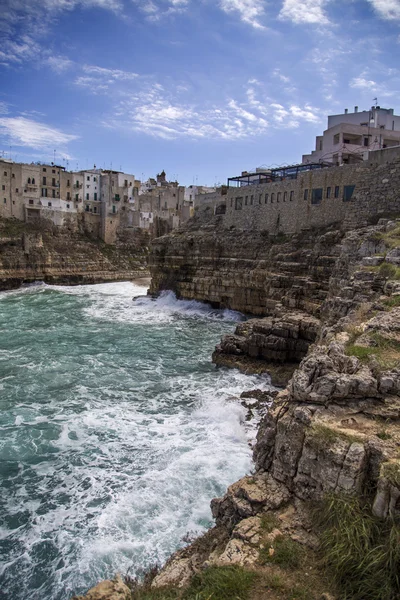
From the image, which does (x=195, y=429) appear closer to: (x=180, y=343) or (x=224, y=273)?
(x=180, y=343)

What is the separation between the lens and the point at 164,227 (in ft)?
254

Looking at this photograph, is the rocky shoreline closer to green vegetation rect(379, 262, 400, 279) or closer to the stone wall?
green vegetation rect(379, 262, 400, 279)

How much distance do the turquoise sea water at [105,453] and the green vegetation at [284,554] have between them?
4.51 meters

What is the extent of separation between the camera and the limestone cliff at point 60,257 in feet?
188

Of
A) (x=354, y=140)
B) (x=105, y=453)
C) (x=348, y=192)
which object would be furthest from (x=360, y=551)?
(x=354, y=140)

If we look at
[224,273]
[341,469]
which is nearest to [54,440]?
[341,469]

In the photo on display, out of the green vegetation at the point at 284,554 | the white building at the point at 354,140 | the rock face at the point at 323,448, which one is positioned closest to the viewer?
the green vegetation at the point at 284,554

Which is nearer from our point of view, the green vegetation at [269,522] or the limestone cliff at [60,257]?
the green vegetation at [269,522]

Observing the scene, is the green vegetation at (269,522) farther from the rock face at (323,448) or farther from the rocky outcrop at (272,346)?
the rocky outcrop at (272,346)

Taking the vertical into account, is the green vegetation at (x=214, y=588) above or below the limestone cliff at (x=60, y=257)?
below

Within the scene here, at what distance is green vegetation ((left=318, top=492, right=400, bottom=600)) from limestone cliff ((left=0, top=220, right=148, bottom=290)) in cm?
5535

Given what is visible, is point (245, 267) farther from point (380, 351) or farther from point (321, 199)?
point (380, 351)

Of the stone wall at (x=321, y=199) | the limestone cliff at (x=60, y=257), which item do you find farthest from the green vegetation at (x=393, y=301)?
the limestone cliff at (x=60, y=257)

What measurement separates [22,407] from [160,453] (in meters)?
6.81
